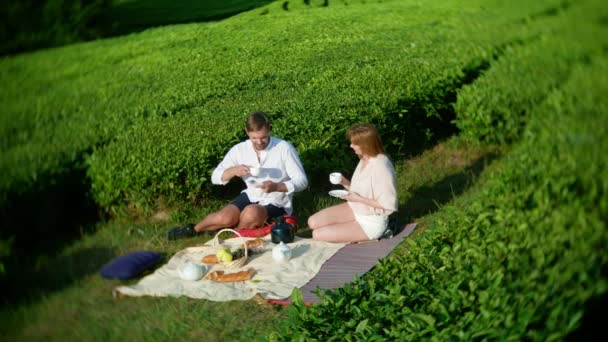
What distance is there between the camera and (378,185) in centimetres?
549

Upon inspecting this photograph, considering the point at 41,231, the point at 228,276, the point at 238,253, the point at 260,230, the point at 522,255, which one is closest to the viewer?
the point at 41,231

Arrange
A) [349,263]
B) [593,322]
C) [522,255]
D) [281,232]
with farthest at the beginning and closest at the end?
1. [349,263]
2. [281,232]
3. [522,255]
4. [593,322]

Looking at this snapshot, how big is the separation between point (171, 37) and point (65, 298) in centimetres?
103

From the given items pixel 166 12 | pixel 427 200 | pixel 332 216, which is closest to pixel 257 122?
pixel 332 216

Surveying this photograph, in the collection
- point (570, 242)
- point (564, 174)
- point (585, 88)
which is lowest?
point (570, 242)

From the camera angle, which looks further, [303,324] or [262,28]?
[303,324]

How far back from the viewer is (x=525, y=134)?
215cm

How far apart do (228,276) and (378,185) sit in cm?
167

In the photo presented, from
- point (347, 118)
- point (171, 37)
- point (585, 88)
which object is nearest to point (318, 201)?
point (347, 118)

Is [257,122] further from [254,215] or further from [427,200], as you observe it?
[427,200]

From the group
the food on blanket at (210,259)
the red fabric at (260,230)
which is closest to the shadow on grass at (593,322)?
the food on blanket at (210,259)

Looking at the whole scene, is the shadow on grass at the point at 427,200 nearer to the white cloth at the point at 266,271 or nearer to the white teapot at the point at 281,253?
the white cloth at the point at 266,271

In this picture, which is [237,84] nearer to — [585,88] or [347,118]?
[585,88]

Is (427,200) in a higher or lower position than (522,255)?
lower
